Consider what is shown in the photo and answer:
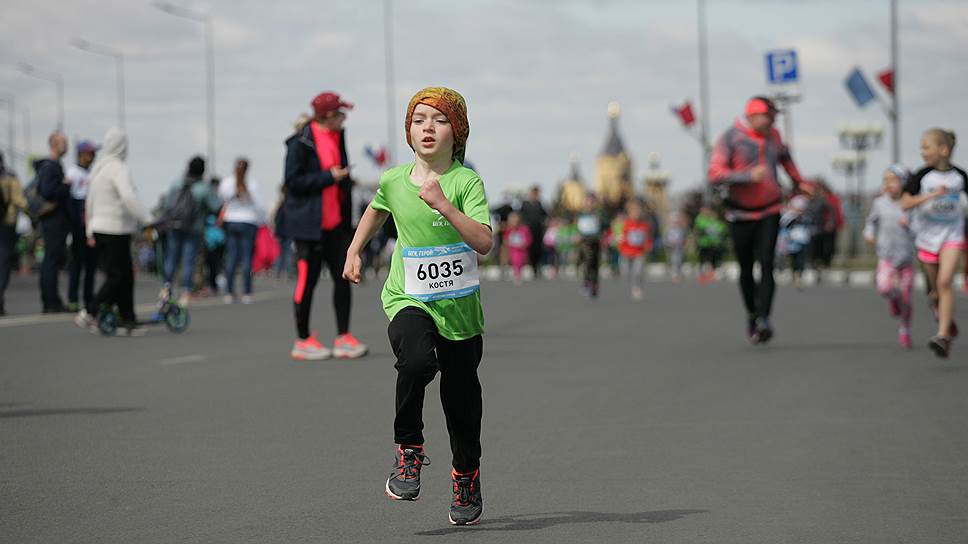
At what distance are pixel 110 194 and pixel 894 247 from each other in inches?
300

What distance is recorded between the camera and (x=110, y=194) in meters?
15.6

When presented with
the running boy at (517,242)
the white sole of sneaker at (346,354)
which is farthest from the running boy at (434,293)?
the running boy at (517,242)

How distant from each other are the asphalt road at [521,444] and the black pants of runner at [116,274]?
0.70m

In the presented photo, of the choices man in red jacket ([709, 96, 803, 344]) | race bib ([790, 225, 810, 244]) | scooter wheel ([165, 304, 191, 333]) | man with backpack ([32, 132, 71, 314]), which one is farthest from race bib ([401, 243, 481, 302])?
race bib ([790, 225, 810, 244])

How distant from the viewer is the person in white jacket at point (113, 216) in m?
15.5

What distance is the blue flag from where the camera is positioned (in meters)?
40.5

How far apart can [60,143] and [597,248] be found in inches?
427

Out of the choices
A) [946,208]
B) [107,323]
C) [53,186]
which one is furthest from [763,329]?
[53,186]

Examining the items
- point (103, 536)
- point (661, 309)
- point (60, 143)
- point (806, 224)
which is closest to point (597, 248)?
point (661, 309)

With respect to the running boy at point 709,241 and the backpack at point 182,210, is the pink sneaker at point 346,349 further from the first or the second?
the running boy at point 709,241

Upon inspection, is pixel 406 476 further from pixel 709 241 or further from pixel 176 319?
pixel 709 241

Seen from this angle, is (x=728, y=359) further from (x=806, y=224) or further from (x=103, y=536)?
(x=806, y=224)

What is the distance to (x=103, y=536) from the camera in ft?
18.9

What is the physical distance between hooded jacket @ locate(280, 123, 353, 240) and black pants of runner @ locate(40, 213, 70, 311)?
6701 millimetres
